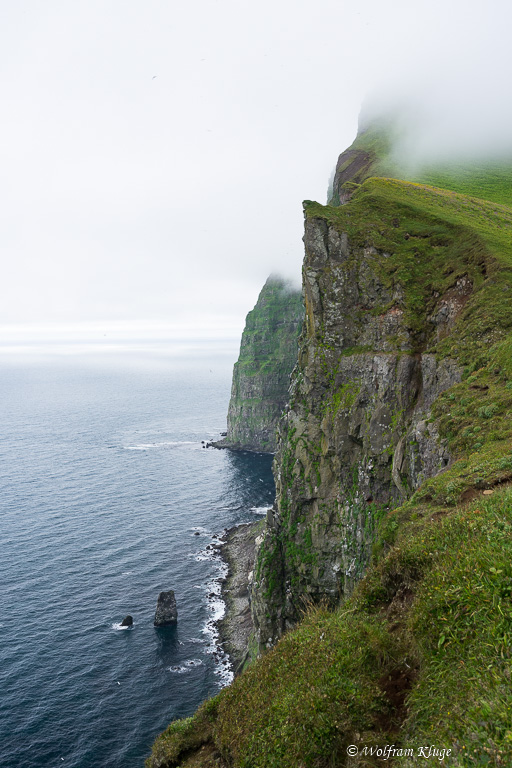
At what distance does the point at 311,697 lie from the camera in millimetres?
11172

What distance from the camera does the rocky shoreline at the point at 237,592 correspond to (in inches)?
2478

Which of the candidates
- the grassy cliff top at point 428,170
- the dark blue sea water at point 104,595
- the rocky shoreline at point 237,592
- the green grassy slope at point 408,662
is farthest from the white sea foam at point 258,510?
the green grassy slope at point 408,662

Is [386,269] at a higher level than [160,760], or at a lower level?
higher

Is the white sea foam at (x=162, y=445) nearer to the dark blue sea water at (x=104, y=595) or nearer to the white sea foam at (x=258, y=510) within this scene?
the dark blue sea water at (x=104, y=595)

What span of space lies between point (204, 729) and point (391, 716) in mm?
9201

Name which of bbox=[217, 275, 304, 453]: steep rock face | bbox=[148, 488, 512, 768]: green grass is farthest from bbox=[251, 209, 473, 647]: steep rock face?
bbox=[217, 275, 304, 453]: steep rock face

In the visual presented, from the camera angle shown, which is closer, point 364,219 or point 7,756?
point 7,756

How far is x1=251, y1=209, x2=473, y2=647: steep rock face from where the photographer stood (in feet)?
126

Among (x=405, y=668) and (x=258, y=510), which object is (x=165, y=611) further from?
(x=405, y=668)

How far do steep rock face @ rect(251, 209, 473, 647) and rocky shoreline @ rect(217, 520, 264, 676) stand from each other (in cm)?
1581

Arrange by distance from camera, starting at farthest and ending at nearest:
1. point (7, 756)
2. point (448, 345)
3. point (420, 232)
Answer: point (420, 232)
point (7, 756)
point (448, 345)

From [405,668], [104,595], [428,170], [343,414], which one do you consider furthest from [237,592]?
[428,170]

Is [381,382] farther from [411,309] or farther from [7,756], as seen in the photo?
[7,756]

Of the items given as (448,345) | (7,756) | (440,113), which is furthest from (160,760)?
(440,113)
